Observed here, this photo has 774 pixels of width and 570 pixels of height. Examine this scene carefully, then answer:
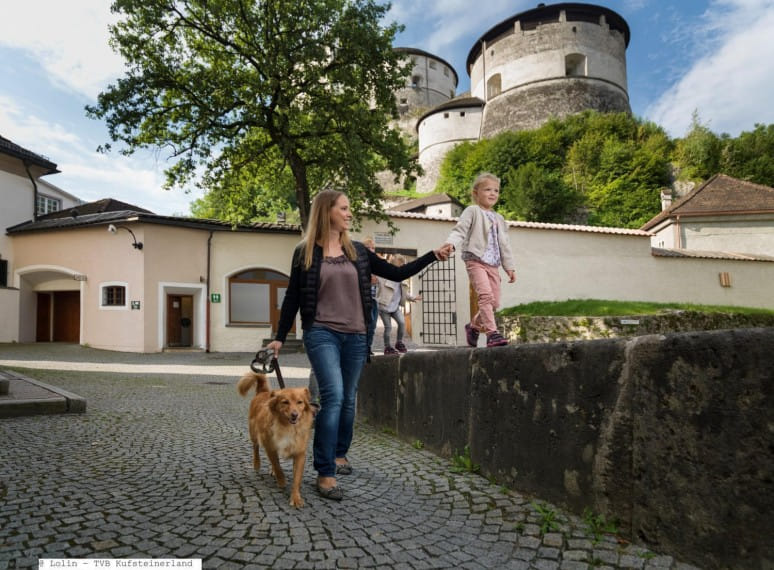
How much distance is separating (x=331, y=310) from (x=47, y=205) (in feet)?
93.4

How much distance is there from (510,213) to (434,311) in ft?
69.6

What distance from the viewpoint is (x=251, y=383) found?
11.8 ft

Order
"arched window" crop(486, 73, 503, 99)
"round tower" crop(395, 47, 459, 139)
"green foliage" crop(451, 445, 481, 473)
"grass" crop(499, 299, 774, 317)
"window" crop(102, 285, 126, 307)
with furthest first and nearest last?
"round tower" crop(395, 47, 459, 139)
"arched window" crop(486, 73, 503, 99)
"window" crop(102, 285, 126, 307)
"grass" crop(499, 299, 774, 317)
"green foliage" crop(451, 445, 481, 473)

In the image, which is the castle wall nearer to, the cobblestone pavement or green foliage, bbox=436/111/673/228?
green foliage, bbox=436/111/673/228

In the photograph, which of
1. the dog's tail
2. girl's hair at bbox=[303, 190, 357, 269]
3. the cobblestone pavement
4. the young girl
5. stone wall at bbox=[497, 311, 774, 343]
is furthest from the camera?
stone wall at bbox=[497, 311, 774, 343]

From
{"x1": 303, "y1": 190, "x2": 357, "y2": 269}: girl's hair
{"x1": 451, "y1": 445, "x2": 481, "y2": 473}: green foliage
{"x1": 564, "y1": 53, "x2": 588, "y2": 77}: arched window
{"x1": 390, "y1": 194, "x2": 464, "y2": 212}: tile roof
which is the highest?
{"x1": 564, "y1": 53, "x2": 588, "y2": 77}: arched window

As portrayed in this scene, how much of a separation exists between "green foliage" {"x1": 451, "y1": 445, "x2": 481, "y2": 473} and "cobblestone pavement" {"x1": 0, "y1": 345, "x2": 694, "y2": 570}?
0.21ft

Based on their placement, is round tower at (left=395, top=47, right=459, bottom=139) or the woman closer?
the woman

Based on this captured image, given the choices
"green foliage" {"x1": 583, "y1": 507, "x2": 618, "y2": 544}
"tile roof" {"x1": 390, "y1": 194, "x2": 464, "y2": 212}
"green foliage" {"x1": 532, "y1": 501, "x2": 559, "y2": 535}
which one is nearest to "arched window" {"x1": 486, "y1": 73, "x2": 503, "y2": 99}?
"tile roof" {"x1": 390, "y1": 194, "x2": 464, "y2": 212}

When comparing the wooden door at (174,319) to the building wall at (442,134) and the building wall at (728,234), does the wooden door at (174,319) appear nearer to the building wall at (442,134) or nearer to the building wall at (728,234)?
the building wall at (728,234)

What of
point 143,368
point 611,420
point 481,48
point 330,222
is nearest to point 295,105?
point 143,368

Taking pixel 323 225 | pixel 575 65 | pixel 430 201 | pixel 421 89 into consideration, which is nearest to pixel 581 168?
pixel 430 201

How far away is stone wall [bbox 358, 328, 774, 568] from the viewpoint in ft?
6.37

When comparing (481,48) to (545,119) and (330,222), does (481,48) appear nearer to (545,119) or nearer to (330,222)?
(545,119)
